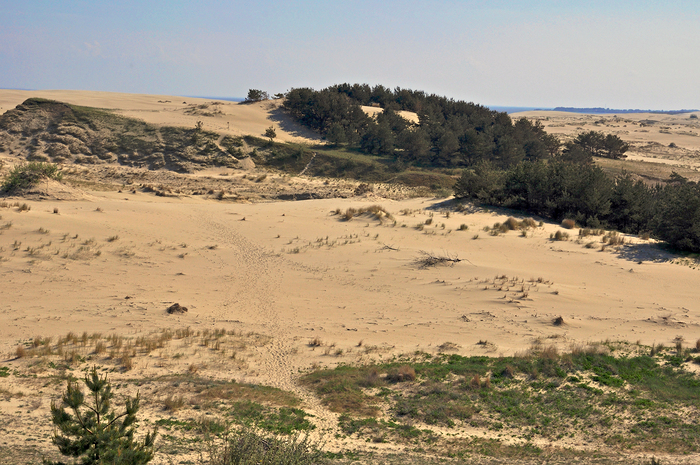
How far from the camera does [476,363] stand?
35.1ft

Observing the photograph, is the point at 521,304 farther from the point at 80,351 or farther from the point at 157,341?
the point at 80,351

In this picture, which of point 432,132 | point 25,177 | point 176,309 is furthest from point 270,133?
point 176,309

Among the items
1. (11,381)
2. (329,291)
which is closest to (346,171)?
(329,291)

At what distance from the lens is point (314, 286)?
15.9 metres

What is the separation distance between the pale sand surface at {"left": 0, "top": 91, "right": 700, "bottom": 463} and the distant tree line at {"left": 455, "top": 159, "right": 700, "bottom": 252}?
8.27 ft

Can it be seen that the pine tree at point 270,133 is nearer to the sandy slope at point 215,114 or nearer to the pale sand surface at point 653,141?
the sandy slope at point 215,114

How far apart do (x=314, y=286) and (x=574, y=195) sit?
14.2 m

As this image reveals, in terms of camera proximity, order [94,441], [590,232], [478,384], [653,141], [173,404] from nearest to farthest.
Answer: [94,441] → [173,404] → [478,384] → [590,232] → [653,141]

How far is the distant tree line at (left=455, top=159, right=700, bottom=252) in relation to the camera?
2258cm

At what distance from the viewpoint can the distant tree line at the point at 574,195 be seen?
2258 cm

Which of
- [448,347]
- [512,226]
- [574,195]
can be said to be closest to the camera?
[448,347]

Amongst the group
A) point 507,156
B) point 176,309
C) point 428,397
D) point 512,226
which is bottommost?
point 428,397

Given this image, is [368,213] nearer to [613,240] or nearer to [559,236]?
[559,236]

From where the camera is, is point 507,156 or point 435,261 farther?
point 507,156
